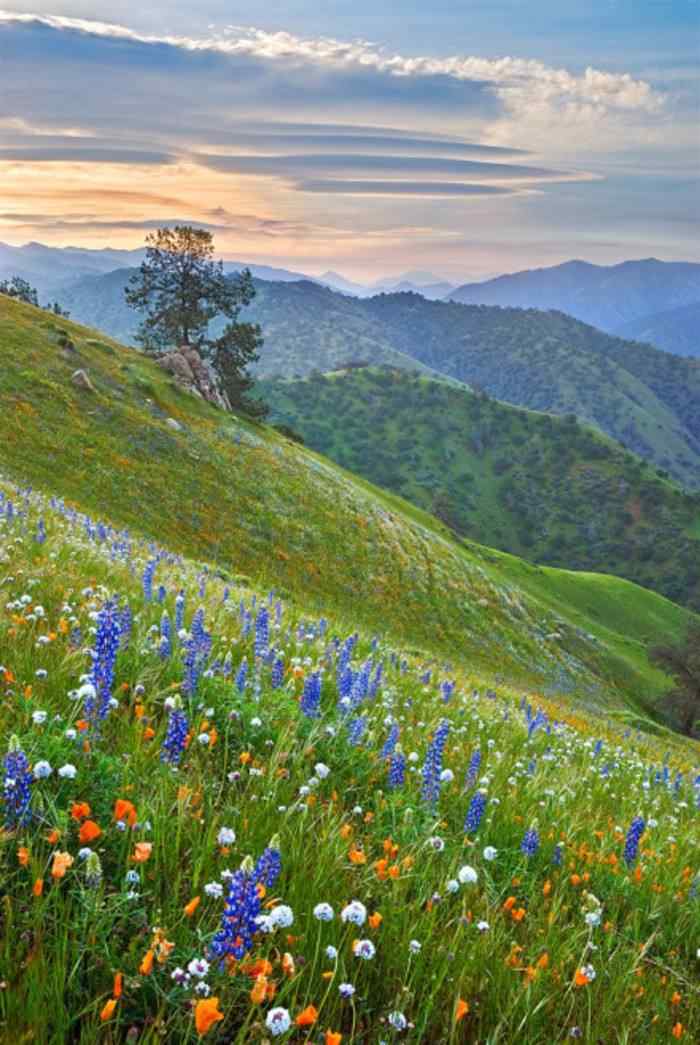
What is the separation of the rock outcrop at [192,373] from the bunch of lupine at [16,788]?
180 ft

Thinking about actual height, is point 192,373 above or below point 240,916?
above

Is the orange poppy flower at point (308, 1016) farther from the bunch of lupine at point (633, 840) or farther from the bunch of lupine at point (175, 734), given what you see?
the bunch of lupine at point (633, 840)

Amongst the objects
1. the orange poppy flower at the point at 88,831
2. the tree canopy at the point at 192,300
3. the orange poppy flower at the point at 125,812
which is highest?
the tree canopy at the point at 192,300

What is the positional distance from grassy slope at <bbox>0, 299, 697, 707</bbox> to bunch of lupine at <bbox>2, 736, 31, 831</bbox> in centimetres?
2339

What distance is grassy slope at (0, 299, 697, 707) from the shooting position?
108 ft

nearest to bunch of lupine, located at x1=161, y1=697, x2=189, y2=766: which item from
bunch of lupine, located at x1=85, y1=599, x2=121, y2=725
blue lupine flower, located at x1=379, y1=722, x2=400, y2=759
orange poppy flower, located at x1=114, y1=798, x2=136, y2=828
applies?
bunch of lupine, located at x1=85, y1=599, x2=121, y2=725

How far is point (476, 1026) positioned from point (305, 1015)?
40.0 inches

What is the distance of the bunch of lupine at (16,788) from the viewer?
8.24ft

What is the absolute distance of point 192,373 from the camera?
197 feet

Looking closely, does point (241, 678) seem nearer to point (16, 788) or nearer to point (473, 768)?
point (473, 768)

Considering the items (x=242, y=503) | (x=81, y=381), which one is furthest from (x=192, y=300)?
(x=242, y=503)

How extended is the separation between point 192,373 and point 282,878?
199 feet

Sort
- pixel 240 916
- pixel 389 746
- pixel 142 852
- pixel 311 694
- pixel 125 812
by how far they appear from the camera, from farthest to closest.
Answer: pixel 389 746 < pixel 311 694 < pixel 125 812 < pixel 142 852 < pixel 240 916

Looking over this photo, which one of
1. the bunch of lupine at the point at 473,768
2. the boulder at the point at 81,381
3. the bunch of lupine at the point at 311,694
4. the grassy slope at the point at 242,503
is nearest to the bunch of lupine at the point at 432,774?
the bunch of lupine at the point at 473,768
